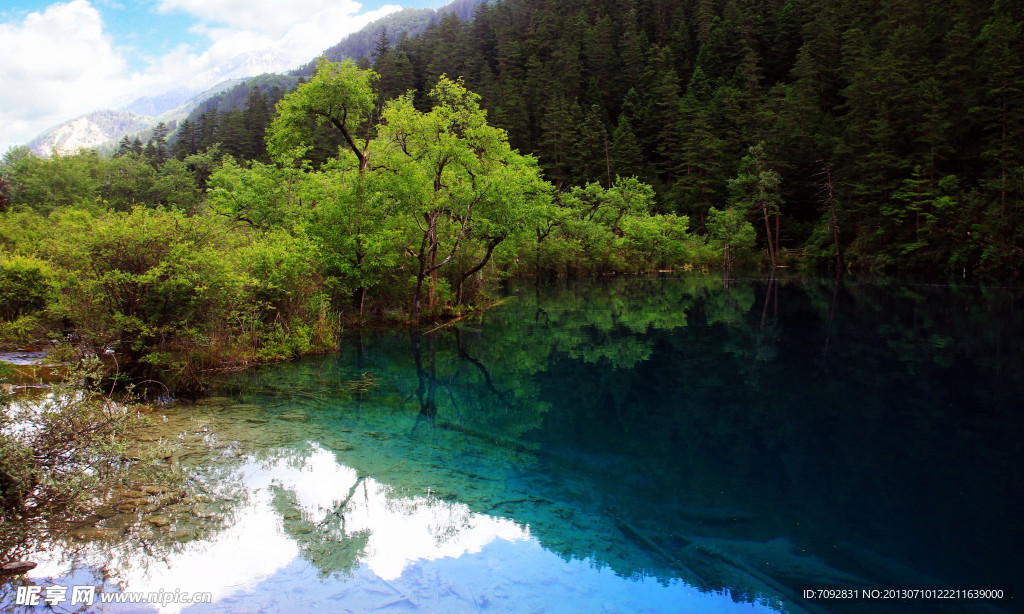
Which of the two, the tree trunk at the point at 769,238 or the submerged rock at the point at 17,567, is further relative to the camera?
the tree trunk at the point at 769,238

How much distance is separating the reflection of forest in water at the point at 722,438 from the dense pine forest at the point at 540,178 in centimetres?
315

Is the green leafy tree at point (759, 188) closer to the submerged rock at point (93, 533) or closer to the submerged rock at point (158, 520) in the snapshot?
the submerged rock at point (158, 520)

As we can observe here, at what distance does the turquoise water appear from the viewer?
5426 mm

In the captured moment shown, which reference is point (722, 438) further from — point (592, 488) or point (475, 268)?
point (475, 268)

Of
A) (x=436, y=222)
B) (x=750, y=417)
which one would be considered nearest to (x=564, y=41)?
(x=436, y=222)

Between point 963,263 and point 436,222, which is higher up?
point 436,222

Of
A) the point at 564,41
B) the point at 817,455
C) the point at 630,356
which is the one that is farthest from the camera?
the point at 564,41

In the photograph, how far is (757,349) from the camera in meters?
17.1

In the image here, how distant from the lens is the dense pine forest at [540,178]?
13.6 meters

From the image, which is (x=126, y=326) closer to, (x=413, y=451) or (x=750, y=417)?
(x=413, y=451)

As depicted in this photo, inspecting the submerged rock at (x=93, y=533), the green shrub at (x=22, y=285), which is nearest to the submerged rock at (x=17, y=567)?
the submerged rock at (x=93, y=533)

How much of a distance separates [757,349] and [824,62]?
6490 centimetres

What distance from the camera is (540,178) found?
173 feet

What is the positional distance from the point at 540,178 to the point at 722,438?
4593cm
